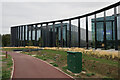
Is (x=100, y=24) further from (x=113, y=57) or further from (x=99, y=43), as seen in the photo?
(x=113, y=57)

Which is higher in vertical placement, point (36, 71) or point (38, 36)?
point (38, 36)

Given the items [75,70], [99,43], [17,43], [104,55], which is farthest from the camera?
[17,43]

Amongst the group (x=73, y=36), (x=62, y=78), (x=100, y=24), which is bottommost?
(x=62, y=78)

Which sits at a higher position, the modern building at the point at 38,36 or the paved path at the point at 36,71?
the modern building at the point at 38,36

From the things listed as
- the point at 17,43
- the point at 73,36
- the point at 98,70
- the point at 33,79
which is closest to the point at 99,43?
the point at 73,36

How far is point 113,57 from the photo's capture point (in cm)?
1311

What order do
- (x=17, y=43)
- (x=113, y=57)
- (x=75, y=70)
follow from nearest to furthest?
1. (x=75, y=70)
2. (x=113, y=57)
3. (x=17, y=43)

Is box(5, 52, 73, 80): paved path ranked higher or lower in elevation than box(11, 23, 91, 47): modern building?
lower

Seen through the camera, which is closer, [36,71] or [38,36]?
[36,71]

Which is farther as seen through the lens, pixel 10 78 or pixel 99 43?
pixel 99 43

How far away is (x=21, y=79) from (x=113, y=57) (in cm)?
978

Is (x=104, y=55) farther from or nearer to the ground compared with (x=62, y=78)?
farther from the ground

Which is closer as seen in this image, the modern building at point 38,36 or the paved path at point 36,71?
the paved path at point 36,71

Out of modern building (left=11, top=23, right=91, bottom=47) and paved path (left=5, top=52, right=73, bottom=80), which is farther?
modern building (left=11, top=23, right=91, bottom=47)
